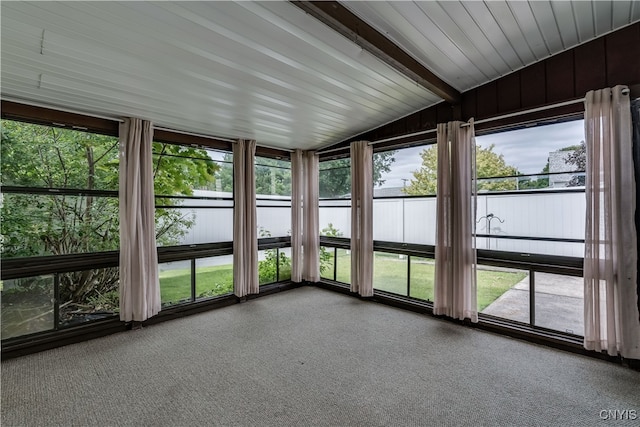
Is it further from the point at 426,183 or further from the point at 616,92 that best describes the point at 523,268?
the point at 616,92

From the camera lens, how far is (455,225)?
11.1 ft

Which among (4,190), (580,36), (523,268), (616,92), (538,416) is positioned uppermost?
(580,36)

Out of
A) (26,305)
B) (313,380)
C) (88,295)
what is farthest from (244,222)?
(313,380)

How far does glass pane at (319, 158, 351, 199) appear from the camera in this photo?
4906 millimetres

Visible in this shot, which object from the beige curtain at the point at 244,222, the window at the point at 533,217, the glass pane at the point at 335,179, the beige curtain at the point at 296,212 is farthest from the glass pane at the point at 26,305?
the window at the point at 533,217

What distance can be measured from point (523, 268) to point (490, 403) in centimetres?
166

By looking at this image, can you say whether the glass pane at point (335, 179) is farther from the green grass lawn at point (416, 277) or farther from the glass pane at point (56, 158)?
the glass pane at point (56, 158)

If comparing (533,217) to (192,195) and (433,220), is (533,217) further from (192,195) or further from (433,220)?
(192,195)

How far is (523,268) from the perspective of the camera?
3123 mm

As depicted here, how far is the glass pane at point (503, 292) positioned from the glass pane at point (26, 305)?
4771mm

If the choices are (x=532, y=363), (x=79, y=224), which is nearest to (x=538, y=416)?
(x=532, y=363)

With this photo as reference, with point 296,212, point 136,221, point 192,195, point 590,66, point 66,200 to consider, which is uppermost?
point 590,66

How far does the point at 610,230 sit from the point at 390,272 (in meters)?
2.50

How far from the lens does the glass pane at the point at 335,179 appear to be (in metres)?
4.91
